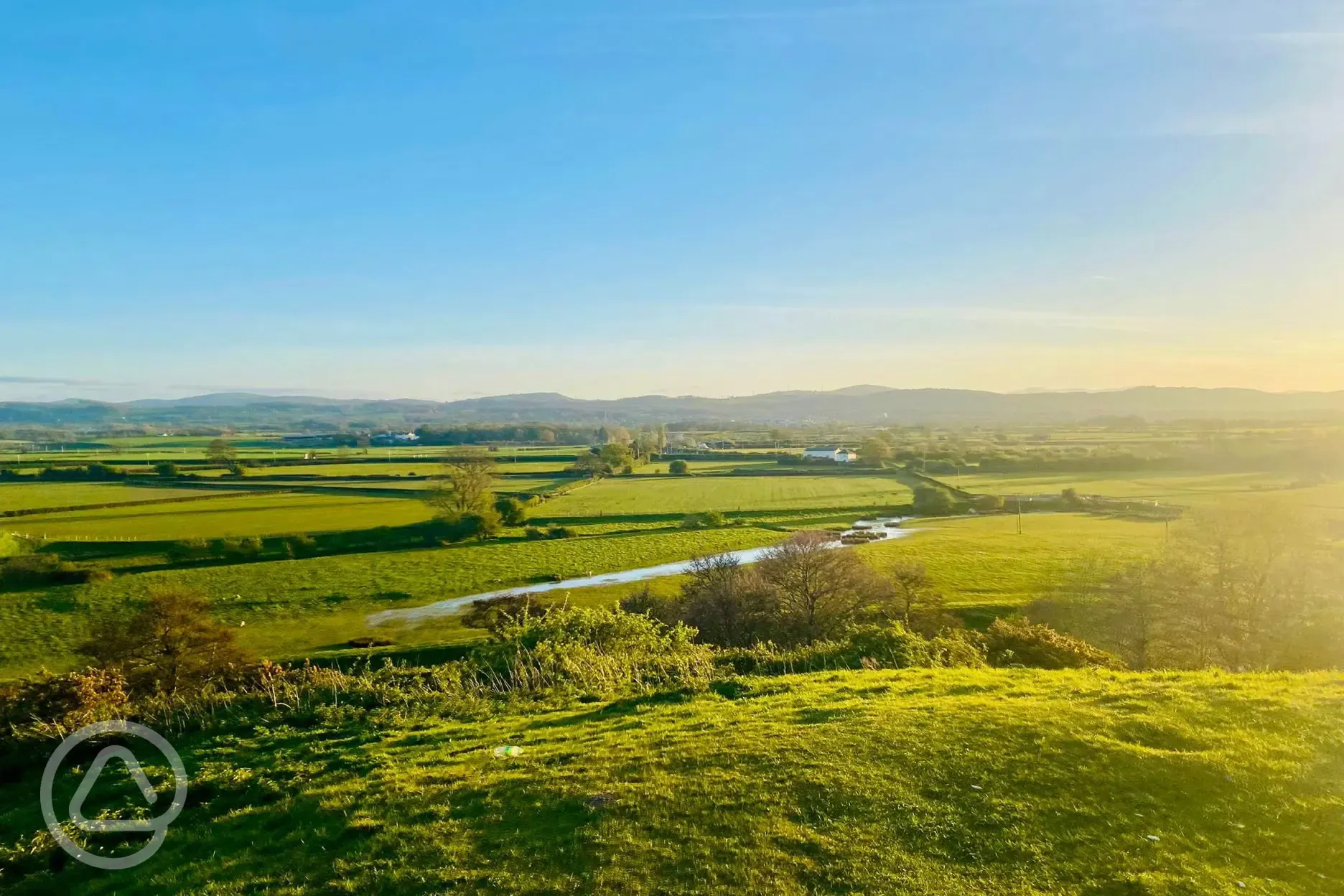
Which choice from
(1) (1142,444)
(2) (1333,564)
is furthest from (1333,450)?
(2) (1333,564)

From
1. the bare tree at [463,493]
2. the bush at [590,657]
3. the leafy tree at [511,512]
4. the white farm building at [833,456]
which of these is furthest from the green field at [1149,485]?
the bush at [590,657]

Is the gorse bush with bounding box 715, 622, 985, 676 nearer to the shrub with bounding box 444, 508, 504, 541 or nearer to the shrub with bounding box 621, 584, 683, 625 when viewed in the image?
the shrub with bounding box 621, 584, 683, 625

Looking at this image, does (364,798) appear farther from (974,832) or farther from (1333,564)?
(1333,564)

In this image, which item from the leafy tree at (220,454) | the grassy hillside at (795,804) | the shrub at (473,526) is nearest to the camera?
the grassy hillside at (795,804)

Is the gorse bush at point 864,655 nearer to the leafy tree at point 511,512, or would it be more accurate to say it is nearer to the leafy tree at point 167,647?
the leafy tree at point 167,647

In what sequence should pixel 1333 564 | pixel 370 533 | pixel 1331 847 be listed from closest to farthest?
pixel 1331 847 → pixel 1333 564 → pixel 370 533

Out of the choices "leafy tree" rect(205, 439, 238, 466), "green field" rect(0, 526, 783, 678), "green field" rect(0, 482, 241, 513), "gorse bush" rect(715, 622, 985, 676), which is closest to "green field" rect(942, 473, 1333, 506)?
"green field" rect(0, 526, 783, 678)
